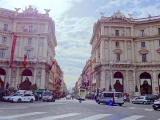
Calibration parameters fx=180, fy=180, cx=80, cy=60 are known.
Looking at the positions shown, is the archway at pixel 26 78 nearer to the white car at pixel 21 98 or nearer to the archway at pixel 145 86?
the white car at pixel 21 98

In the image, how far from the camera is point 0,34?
46031 mm

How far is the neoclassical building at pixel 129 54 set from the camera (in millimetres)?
46875

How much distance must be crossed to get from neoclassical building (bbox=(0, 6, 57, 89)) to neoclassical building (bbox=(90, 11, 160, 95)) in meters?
15.3

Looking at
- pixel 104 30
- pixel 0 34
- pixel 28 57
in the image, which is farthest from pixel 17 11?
pixel 104 30

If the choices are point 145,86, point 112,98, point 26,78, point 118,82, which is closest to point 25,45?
point 26,78

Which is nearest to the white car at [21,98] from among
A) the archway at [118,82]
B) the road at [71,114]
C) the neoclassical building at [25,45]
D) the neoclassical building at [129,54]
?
the road at [71,114]

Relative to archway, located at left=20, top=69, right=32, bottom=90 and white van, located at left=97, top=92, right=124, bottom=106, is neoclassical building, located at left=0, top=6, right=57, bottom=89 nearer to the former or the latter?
archway, located at left=20, top=69, right=32, bottom=90

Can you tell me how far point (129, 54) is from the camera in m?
49.2

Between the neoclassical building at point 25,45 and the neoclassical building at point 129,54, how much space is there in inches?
603

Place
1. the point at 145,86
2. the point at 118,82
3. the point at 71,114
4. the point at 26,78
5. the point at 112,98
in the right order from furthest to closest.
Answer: the point at 145,86 < the point at 118,82 < the point at 26,78 < the point at 112,98 < the point at 71,114

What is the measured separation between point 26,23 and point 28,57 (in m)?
9.36

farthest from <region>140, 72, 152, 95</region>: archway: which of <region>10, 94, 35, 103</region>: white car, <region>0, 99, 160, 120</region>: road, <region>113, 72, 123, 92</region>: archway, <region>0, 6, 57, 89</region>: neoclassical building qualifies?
<region>0, 99, 160, 120</region>: road

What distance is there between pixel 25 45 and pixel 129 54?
2797cm

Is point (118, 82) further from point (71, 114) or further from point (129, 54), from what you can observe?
point (71, 114)
